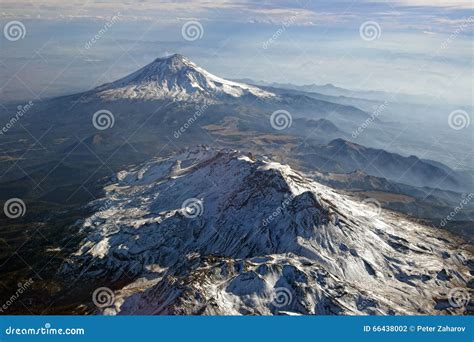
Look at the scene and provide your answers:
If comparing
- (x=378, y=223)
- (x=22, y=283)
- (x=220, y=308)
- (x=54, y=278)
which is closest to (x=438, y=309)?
(x=378, y=223)

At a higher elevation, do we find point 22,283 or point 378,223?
point 378,223

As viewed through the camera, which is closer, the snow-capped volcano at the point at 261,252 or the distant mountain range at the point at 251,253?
the snow-capped volcano at the point at 261,252

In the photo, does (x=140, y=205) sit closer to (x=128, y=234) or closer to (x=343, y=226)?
(x=128, y=234)

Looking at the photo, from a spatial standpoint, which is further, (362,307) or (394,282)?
(394,282)

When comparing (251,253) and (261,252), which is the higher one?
(261,252)

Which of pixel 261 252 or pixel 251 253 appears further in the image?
pixel 251 253

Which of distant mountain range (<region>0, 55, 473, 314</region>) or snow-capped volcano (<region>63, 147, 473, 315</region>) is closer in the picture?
snow-capped volcano (<region>63, 147, 473, 315</region>)

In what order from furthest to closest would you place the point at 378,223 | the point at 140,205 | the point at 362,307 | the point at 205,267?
the point at 140,205 < the point at 378,223 < the point at 205,267 < the point at 362,307

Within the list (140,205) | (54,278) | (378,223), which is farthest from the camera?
(140,205)
